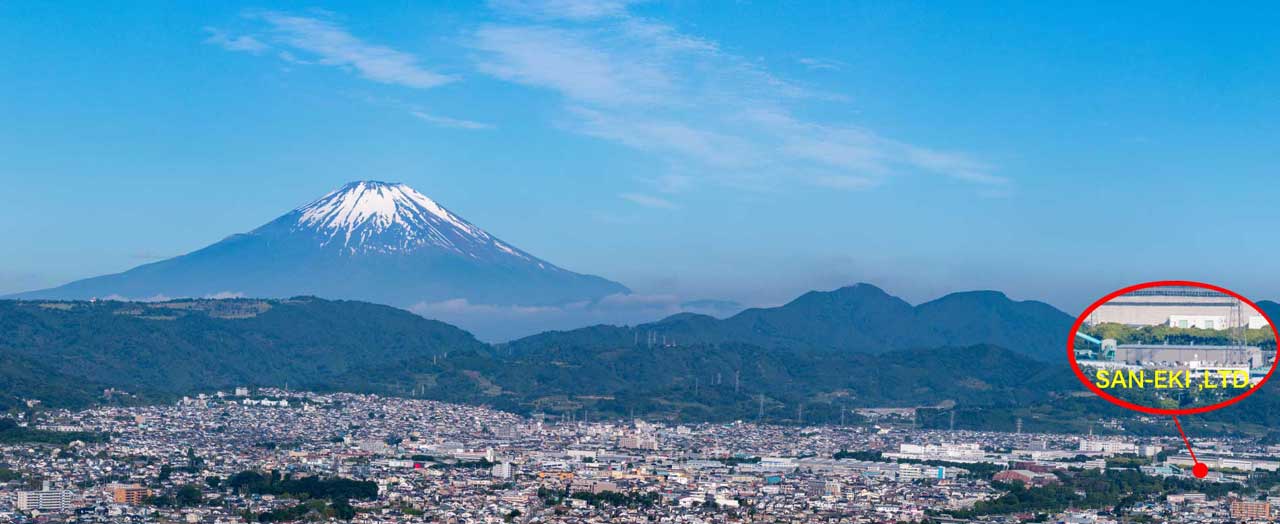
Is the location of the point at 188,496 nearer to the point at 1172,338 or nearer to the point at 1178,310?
the point at 1178,310

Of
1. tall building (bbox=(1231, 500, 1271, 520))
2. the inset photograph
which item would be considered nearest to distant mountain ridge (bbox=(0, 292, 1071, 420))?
tall building (bbox=(1231, 500, 1271, 520))

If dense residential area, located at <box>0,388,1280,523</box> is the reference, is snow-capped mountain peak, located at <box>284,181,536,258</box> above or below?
above

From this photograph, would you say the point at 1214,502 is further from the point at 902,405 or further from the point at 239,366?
the point at 239,366

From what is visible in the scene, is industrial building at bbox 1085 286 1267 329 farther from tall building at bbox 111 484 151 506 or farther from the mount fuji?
the mount fuji

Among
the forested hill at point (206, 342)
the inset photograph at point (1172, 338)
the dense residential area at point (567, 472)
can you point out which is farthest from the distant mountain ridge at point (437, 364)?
the inset photograph at point (1172, 338)

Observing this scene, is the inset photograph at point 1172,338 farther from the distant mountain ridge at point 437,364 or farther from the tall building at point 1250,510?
the distant mountain ridge at point 437,364
